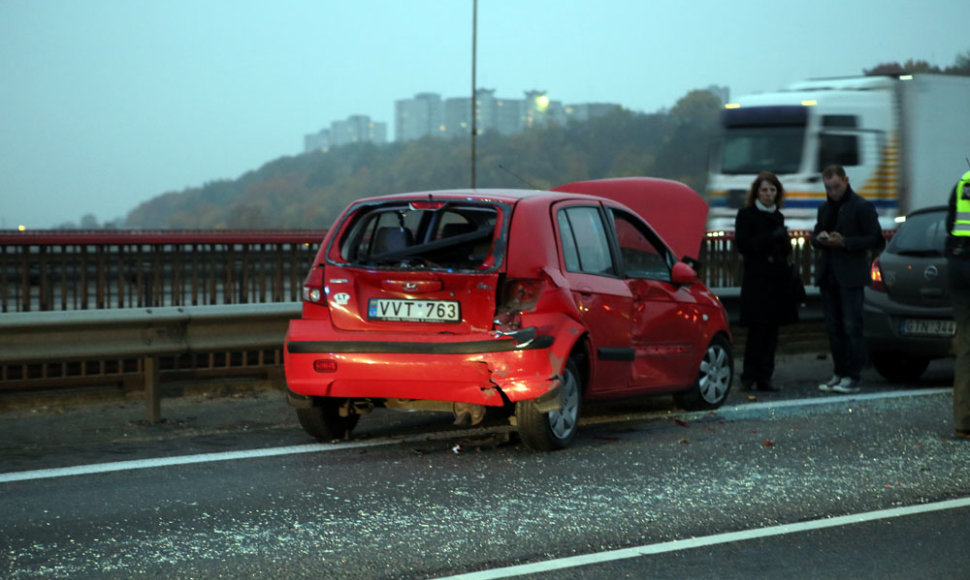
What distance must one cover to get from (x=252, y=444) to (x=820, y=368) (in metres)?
6.97

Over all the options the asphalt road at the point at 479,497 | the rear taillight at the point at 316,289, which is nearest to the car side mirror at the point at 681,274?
the asphalt road at the point at 479,497

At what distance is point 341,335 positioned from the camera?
25.4 ft

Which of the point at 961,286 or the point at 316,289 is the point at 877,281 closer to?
the point at 961,286

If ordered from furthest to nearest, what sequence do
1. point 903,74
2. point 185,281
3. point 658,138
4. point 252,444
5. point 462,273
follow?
point 658,138 → point 903,74 → point 185,281 → point 252,444 → point 462,273

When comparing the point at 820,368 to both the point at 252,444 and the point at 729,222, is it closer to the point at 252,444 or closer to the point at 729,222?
the point at 252,444

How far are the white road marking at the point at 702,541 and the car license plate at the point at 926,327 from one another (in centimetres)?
509

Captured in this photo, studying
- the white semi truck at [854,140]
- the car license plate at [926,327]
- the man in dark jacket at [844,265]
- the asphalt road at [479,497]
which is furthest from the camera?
the white semi truck at [854,140]

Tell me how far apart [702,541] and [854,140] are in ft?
62.7

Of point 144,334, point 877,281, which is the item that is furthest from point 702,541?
point 877,281

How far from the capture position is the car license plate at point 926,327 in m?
11.3

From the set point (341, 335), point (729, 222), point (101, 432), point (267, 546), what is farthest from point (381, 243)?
point (729, 222)

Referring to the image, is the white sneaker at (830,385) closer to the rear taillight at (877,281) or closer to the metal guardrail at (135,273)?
the rear taillight at (877,281)

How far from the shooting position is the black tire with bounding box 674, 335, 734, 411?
9.73 m

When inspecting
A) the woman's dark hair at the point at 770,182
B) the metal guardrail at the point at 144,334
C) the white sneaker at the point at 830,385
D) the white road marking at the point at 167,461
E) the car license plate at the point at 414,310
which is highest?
the woman's dark hair at the point at 770,182
